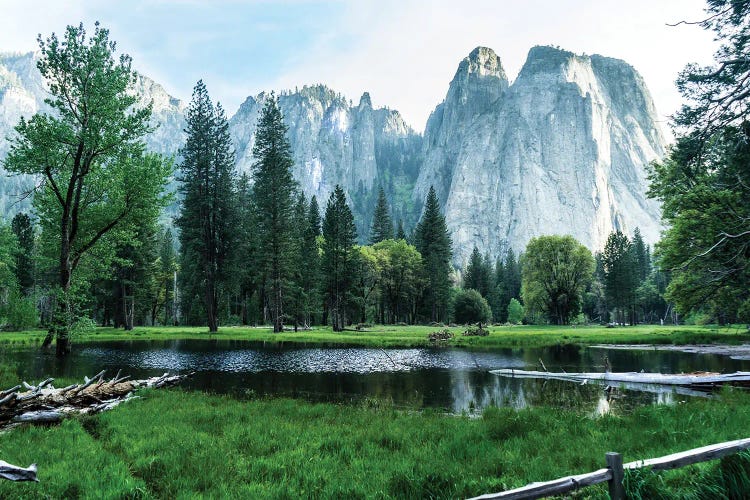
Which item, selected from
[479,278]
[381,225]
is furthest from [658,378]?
[479,278]

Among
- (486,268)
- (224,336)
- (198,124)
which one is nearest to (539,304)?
(486,268)

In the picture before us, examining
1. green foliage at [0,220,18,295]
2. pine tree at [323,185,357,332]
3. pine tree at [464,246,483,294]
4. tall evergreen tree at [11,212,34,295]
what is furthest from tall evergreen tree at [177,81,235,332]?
pine tree at [464,246,483,294]

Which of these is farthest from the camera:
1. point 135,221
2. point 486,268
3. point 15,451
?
point 486,268

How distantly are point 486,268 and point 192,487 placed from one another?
4740 inches

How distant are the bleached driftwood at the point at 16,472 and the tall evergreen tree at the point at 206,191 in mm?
53411

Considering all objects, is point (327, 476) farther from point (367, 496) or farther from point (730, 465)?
point (730, 465)

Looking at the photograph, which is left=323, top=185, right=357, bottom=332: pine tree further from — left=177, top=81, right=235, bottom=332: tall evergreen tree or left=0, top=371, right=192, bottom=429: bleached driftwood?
left=0, top=371, right=192, bottom=429: bleached driftwood

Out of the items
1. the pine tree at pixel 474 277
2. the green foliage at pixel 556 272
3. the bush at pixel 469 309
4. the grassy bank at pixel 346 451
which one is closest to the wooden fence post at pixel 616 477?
the grassy bank at pixel 346 451

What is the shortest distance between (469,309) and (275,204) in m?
55.5

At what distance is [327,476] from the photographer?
761 cm

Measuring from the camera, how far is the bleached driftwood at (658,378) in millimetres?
17234

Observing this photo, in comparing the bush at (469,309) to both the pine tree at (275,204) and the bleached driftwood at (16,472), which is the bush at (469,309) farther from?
the bleached driftwood at (16,472)

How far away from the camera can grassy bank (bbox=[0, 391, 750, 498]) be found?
22.7 feet

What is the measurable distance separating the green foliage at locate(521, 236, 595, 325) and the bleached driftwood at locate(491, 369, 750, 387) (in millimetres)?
66062
